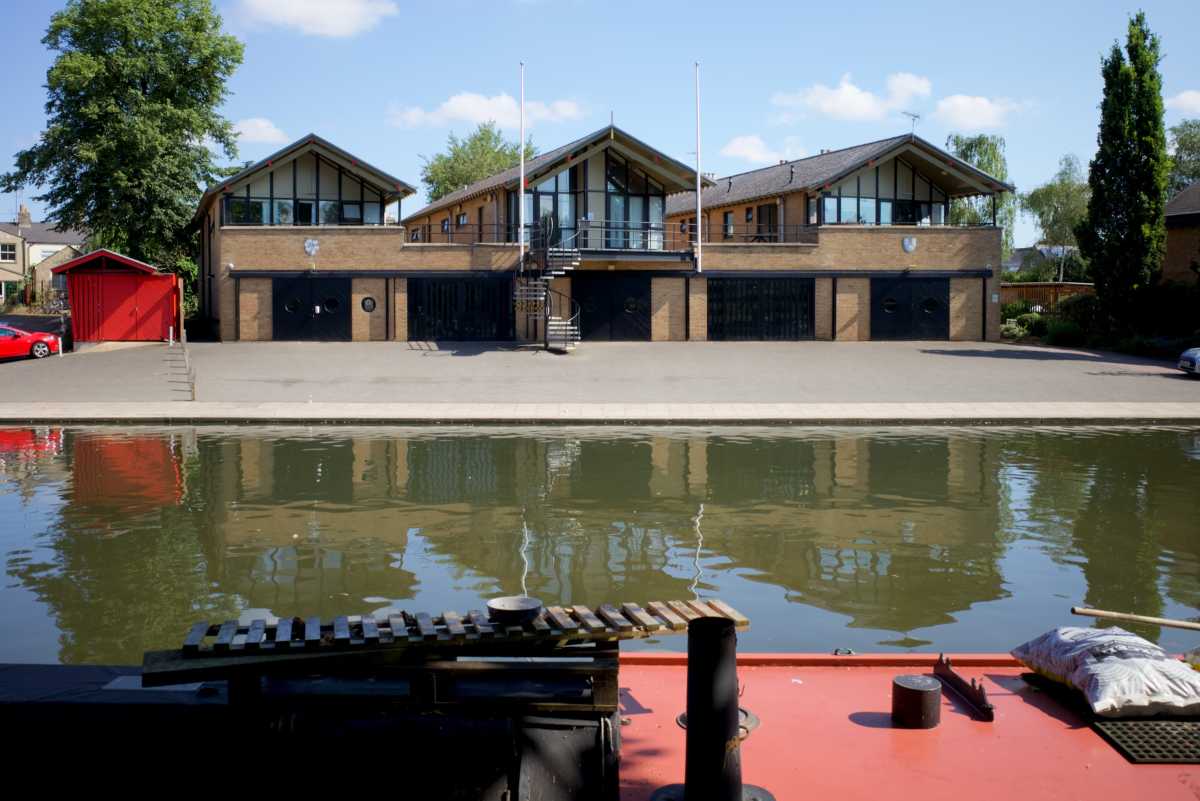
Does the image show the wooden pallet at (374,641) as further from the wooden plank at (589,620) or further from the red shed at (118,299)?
the red shed at (118,299)

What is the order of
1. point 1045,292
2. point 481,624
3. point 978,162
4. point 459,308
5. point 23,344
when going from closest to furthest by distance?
point 481,624 → point 23,344 → point 459,308 → point 1045,292 → point 978,162

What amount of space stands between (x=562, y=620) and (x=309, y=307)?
36.2 m

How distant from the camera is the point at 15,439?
21.0 meters

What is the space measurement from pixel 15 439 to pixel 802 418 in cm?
1515

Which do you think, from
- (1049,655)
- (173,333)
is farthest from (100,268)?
(1049,655)

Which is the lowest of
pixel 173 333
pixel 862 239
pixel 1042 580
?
pixel 1042 580

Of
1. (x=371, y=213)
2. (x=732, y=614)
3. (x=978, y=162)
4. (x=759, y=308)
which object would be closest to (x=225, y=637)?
(x=732, y=614)

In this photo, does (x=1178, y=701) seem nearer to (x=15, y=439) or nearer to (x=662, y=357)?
(x=15, y=439)

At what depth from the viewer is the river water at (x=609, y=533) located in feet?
31.0

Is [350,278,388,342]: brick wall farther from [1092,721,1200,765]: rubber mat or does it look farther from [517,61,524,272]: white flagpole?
[1092,721,1200,765]: rubber mat

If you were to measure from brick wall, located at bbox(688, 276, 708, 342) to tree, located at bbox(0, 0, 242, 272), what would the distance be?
24.9m

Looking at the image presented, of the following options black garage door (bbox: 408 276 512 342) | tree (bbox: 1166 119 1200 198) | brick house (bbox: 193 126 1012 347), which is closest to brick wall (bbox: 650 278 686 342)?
brick house (bbox: 193 126 1012 347)

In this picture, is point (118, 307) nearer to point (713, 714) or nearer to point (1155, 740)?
point (713, 714)

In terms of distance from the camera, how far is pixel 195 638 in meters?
5.22
